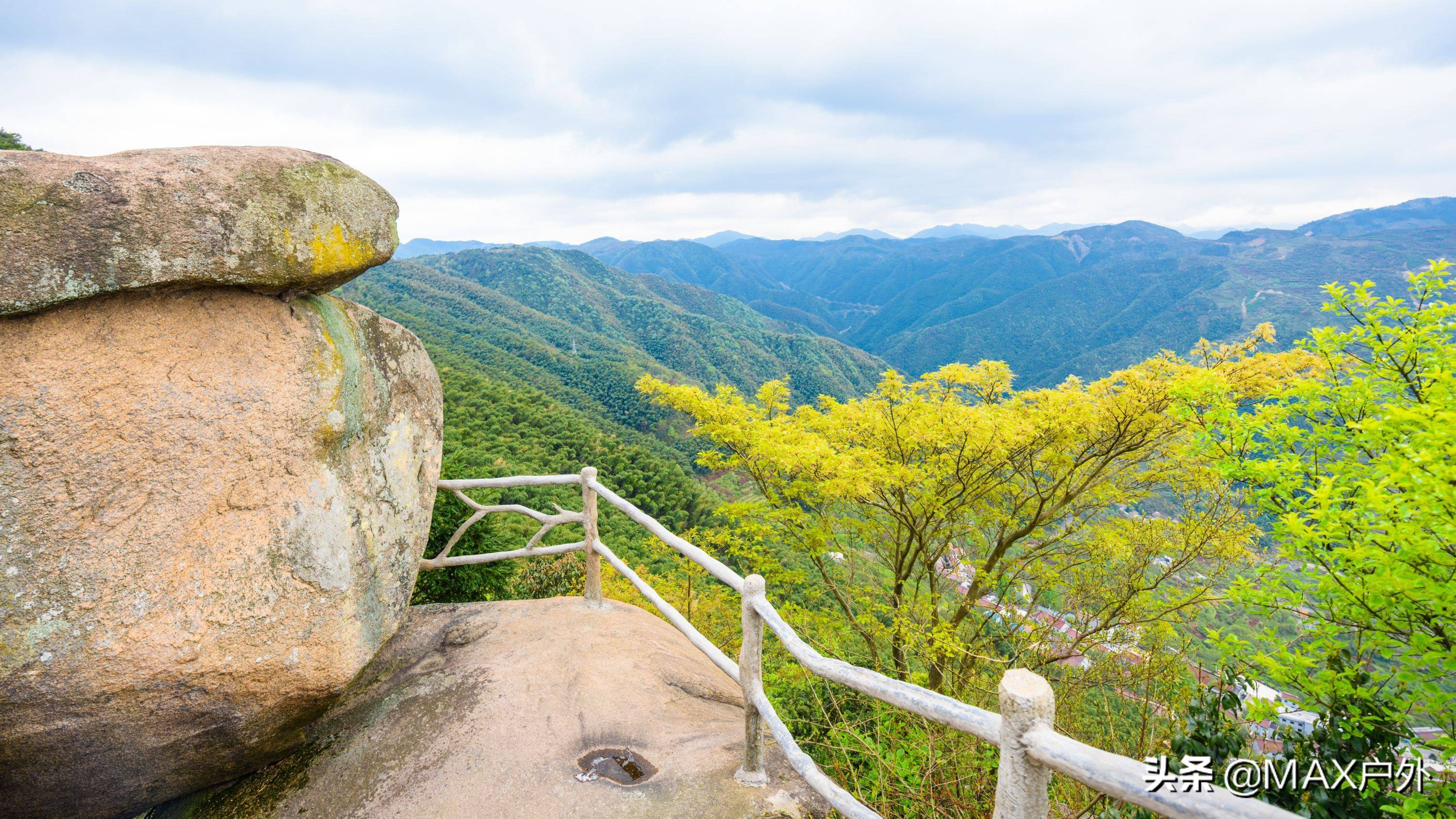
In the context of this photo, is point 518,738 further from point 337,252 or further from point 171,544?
point 337,252

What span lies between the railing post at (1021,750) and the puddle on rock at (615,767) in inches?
74.5

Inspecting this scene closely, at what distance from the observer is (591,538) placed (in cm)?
461

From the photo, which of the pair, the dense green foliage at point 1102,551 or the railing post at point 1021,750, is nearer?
the railing post at point 1021,750

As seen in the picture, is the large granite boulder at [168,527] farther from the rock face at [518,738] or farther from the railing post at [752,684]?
the railing post at [752,684]

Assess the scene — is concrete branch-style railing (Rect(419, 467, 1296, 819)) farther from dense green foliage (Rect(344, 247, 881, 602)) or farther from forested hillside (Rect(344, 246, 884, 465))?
forested hillside (Rect(344, 246, 884, 465))

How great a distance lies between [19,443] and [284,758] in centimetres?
199

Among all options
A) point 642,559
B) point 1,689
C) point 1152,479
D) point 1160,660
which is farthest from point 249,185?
point 642,559

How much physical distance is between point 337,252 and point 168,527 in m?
1.58

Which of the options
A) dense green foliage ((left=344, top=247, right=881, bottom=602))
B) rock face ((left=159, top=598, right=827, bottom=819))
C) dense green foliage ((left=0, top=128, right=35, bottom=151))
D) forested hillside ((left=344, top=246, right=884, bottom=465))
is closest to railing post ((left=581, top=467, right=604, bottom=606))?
rock face ((left=159, top=598, right=827, bottom=819))

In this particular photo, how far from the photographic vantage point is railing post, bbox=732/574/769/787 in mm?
2873

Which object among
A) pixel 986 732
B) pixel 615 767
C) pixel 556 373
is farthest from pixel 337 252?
pixel 556 373

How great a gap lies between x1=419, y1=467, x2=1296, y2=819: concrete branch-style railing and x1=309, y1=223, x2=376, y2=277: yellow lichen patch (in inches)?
92.0

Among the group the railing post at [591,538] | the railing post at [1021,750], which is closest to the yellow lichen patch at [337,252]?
the railing post at [591,538]

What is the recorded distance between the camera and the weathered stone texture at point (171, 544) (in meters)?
2.51
